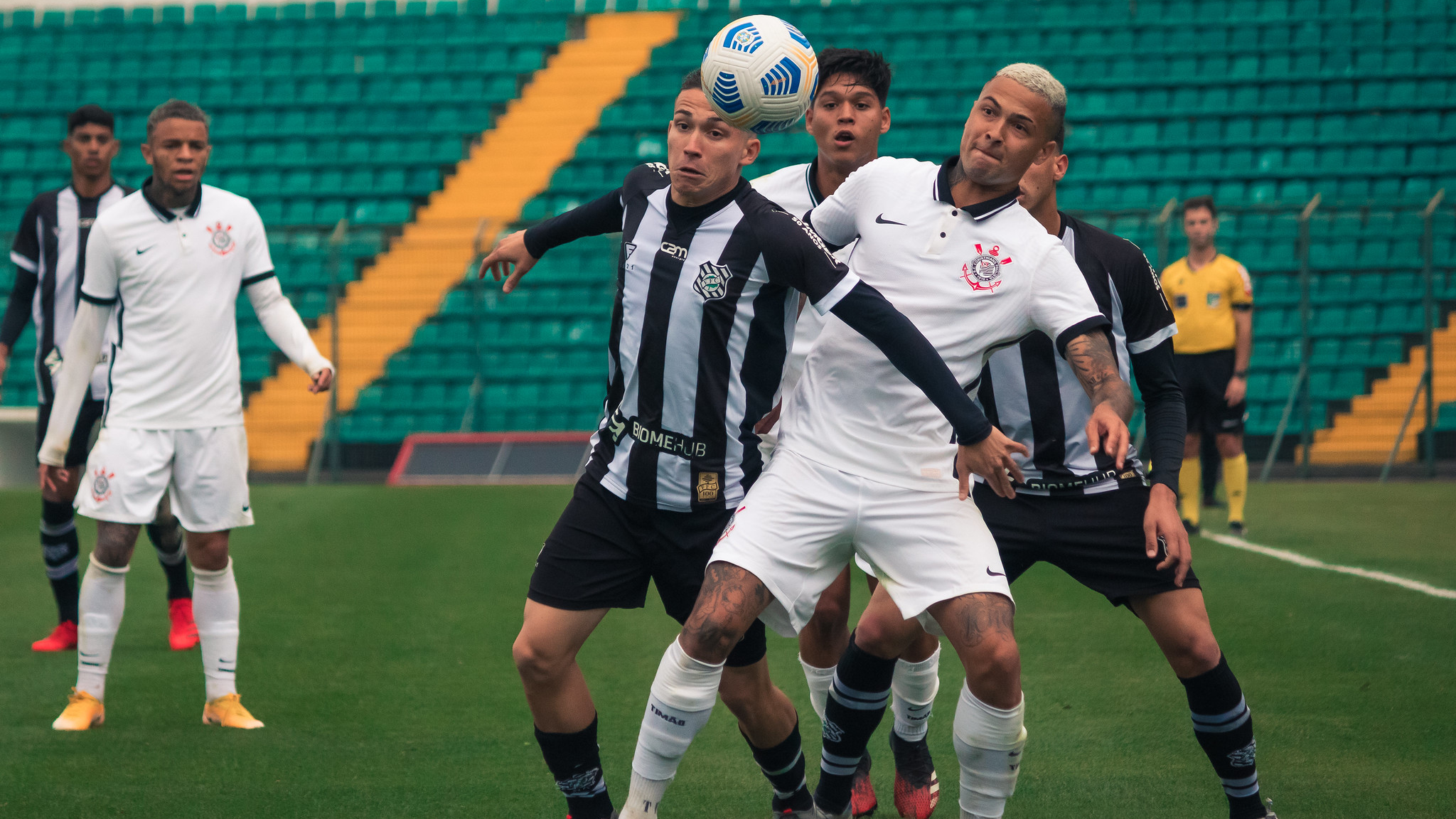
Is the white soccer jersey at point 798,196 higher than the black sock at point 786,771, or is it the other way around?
the white soccer jersey at point 798,196

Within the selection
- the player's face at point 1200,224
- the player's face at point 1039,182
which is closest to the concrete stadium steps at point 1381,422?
the player's face at point 1200,224

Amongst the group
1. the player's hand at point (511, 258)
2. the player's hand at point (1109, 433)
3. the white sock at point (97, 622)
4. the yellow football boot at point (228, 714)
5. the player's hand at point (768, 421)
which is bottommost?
the yellow football boot at point (228, 714)

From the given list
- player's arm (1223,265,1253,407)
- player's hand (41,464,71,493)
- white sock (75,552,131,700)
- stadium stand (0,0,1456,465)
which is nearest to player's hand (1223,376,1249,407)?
player's arm (1223,265,1253,407)

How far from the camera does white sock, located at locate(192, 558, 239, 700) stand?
4.81 meters

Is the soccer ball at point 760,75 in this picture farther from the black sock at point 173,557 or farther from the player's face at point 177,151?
the black sock at point 173,557

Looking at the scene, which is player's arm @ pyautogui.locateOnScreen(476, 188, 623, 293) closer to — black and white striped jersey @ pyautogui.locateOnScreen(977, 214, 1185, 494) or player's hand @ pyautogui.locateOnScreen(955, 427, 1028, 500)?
black and white striped jersey @ pyautogui.locateOnScreen(977, 214, 1185, 494)

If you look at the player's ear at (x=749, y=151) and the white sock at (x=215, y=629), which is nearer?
the player's ear at (x=749, y=151)

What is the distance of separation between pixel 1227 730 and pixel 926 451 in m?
1.11

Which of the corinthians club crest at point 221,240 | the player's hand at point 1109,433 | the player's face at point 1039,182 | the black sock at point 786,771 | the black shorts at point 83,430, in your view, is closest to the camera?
the player's hand at point 1109,433

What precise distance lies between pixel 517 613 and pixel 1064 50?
13180 mm

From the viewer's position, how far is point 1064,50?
1730 cm

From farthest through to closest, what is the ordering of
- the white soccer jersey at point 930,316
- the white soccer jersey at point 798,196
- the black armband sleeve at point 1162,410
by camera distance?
the white soccer jersey at point 798,196 < the black armband sleeve at point 1162,410 < the white soccer jersey at point 930,316

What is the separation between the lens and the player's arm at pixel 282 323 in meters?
4.84

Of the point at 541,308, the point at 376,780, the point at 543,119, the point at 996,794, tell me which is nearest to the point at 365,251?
the point at 541,308
